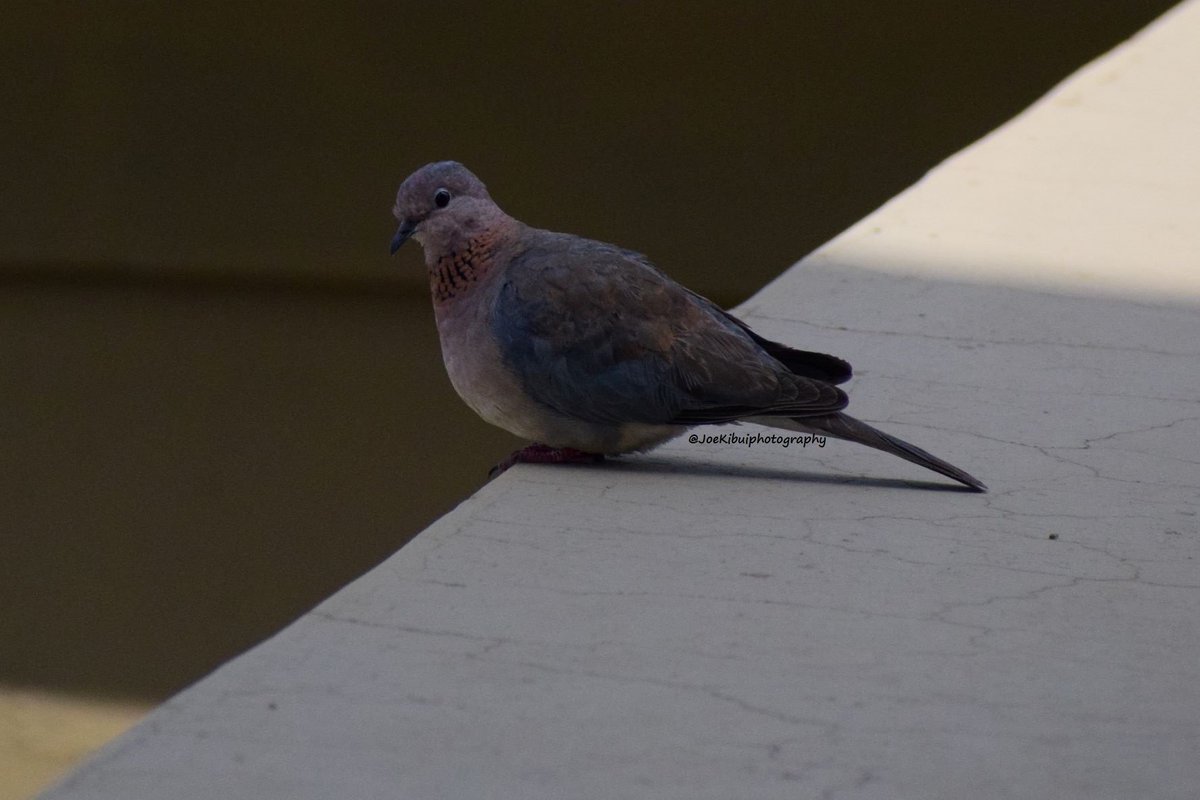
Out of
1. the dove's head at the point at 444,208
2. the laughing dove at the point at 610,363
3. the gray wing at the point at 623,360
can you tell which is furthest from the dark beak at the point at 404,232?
the gray wing at the point at 623,360

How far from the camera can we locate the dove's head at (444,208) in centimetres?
275

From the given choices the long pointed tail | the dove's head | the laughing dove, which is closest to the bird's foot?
the laughing dove

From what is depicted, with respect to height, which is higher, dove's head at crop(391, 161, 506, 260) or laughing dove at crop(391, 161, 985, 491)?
dove's head at crop(391, 161, 506, 260)

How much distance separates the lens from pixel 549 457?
2590 millimetres

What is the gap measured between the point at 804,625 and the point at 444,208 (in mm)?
1259

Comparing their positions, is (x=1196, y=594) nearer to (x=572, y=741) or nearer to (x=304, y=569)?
(x=572, y=741)

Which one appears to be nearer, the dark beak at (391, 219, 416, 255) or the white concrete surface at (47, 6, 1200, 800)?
the white concrete surface at (47, 6, 1200, 800)

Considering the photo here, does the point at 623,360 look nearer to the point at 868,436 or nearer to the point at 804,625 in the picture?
the point at 868,436

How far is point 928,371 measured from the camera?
3008mm

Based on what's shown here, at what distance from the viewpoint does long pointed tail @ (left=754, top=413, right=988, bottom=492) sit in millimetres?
2361

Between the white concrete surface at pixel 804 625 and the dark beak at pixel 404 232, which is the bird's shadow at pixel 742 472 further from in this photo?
the dark beak at pixel 404 232

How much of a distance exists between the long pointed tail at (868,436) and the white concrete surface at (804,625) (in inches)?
1.9

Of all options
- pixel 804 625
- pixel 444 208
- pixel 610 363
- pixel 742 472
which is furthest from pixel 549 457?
pixel 804 625

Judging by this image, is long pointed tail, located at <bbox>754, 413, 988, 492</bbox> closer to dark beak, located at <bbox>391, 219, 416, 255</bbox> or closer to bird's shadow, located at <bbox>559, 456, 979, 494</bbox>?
bird's shadow, located at <bbox>559, 456, 979, 494</bbox>
